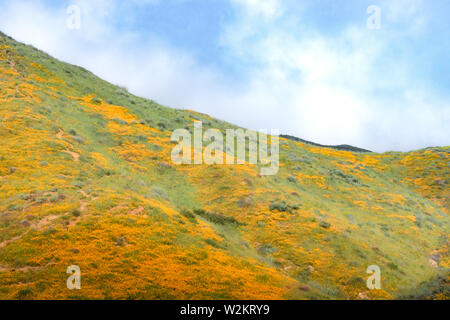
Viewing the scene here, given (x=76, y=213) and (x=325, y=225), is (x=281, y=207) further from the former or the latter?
(x=76, y=213)

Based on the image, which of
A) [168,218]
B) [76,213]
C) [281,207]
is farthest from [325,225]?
[76,213]

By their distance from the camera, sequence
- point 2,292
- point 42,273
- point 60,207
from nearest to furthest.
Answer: point 2,292, point 42,273, point 60,207

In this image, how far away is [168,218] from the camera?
14.9 m

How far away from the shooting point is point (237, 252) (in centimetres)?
1423

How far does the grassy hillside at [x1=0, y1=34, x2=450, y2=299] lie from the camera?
406 inches

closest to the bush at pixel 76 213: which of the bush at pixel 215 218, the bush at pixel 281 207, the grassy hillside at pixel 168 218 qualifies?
the grassy hillside at pixel 168 218

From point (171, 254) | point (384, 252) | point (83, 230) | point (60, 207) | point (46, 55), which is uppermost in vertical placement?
point (46, 55)

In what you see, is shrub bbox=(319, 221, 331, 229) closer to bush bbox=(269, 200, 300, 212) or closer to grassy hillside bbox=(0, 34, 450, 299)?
grassy hillside bbox=(0, 34, 450, 299)

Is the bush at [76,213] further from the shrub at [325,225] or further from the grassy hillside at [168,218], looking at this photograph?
the shrub at [325,225]

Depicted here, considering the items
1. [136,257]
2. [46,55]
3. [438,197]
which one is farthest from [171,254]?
[46,55]

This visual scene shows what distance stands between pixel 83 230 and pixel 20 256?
238cm

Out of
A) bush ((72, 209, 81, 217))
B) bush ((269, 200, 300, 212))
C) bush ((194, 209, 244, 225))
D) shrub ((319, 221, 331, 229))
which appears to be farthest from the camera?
bush ((269, 200, 300, 212))

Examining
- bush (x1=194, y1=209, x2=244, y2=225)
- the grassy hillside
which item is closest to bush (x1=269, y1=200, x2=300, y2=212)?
the grassy hillside
